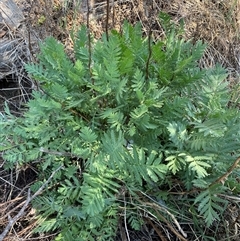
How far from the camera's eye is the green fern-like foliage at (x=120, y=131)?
1.49m

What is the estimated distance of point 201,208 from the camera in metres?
1.59

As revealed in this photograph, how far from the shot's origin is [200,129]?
1.46 m

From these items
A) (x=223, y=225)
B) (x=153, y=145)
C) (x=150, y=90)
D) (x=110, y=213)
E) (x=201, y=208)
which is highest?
(x=150, y=90)

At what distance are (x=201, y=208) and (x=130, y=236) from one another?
0.30m

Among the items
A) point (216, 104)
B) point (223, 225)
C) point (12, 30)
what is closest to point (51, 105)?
point (216, 104)

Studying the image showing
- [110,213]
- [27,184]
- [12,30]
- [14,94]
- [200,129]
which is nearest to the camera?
[200,129]

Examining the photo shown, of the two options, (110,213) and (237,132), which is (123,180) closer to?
(110,213)

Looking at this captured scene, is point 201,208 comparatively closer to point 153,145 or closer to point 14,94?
point 153,145

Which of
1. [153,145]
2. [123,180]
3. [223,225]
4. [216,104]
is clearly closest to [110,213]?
[123,180]

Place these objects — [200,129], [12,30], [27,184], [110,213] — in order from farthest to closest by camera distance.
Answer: [12,30] → [27,184] → [110,213] → [200,129]

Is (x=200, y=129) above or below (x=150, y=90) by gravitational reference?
below

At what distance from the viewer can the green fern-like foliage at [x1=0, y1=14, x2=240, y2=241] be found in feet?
4.88

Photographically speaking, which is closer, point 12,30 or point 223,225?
point 223,225

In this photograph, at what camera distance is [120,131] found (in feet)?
4.88
